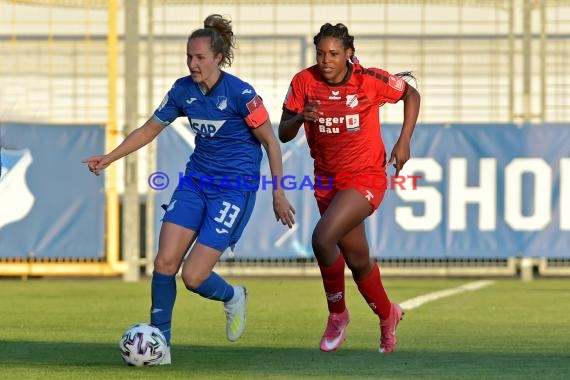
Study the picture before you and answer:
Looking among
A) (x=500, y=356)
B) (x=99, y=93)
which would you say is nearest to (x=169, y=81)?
(x=99, y=93)

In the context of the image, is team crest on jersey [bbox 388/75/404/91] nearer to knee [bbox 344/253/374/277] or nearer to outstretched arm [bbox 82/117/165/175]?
knee [bbox 344/253/374/277]

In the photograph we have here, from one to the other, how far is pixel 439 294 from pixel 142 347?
6.90m

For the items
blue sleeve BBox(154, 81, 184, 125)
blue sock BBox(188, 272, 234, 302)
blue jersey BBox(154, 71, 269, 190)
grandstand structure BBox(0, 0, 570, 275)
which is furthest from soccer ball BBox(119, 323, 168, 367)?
grandstand structure BBox(0, 0, 570, 275)

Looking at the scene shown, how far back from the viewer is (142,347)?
7895 millimetres

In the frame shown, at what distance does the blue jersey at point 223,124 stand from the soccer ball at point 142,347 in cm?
106

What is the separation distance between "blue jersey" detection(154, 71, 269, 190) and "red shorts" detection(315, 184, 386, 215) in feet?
1.96

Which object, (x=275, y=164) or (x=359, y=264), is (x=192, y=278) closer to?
(x=275, y=164)

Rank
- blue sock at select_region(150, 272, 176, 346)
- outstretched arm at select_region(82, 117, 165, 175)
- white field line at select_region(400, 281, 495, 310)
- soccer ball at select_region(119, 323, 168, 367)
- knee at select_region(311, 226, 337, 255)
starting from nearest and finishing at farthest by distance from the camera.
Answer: soccer ball at select_region(119, 323, 168, 367) → blue sock at select_region(150, 272, 176, 346) → outstretched arm at select_region(82, 117, 165, 175) → knee at select_region(311, 226, 337, 255) → white field line at select_region(400, 281, 495, 310)

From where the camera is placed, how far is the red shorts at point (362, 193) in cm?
895

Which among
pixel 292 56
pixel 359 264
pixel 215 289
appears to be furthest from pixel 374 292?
pixel 292 56

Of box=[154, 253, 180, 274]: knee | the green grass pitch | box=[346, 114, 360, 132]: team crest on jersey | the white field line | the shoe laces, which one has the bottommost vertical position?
the white field line

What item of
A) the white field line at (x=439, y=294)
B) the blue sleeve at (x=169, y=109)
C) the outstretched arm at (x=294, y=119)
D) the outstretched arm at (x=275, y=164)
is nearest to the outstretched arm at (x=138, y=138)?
the blue sleeve at (x=169, y=109)

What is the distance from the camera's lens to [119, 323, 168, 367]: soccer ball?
790cm

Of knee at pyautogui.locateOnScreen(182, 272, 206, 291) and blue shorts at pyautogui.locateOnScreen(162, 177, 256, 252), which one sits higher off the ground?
blue shorts at pyautogui.locateOnScreen(162, 177, 256, 252)
